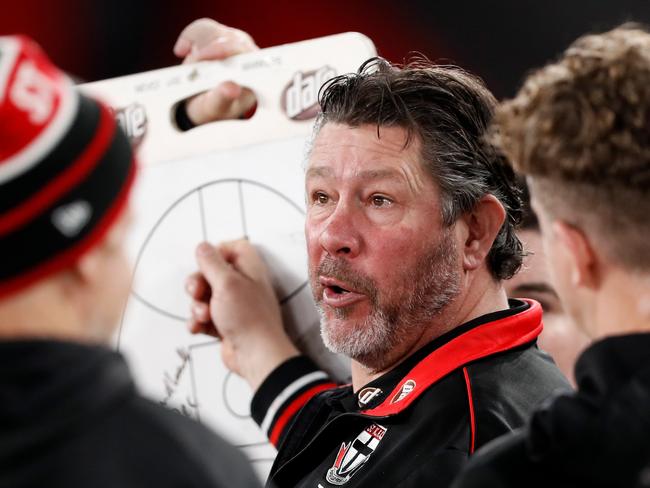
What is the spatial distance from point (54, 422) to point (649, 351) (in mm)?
474

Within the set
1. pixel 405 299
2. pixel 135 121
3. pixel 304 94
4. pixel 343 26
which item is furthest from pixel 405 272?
pixel 343 26

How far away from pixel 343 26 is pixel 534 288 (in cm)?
72

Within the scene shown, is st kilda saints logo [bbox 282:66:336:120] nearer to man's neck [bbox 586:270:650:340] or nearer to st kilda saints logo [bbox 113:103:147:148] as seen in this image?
st kilda saints logo [bbox 113:103:147:148]

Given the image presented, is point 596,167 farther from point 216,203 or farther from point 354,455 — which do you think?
point 216,203

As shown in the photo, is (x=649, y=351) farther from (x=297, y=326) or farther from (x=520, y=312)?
(x=297, y=326)

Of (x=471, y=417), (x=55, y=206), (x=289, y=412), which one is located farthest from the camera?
(x=289, y=412)

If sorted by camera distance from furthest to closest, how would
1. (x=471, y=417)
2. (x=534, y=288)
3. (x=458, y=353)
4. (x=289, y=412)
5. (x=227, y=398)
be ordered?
1. (x=534, y=288)
2. (x=227, y=398)
3. (x=289, y=412)
4. (x=458, y=353)
5. (x=471, y=417)

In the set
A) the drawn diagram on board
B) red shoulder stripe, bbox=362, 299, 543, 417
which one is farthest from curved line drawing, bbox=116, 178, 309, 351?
red shoulder stripe, bbox=362, 299, 543, 417

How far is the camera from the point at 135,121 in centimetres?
175

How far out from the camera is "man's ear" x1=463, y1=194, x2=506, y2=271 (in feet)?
4.69

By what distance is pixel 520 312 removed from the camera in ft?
4.48

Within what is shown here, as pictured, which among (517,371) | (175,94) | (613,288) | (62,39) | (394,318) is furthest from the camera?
(62,39)

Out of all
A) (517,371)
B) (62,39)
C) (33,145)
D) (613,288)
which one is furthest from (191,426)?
(62,39)

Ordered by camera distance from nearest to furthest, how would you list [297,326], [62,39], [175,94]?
[297,326] → [175,94] → [62,39]
